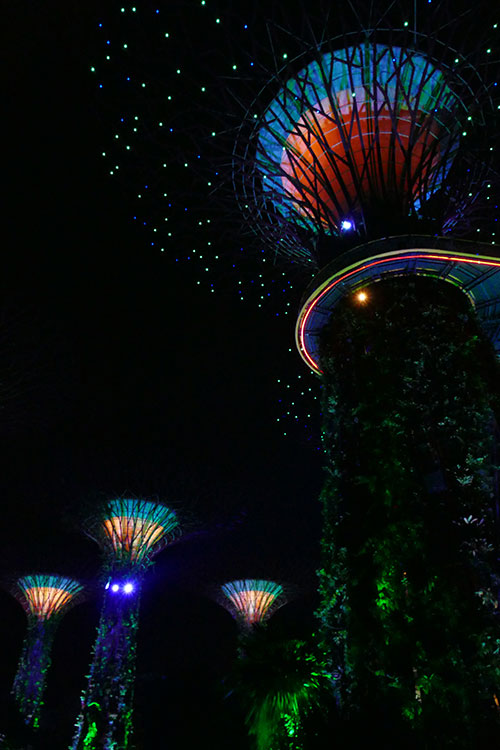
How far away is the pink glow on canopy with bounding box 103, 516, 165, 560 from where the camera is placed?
22250 millimetres

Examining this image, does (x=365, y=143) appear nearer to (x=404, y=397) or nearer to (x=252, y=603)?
(x=404, y=397)

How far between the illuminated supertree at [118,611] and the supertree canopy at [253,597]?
1100 cm

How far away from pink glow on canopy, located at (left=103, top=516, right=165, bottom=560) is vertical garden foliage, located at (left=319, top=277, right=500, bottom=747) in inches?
601

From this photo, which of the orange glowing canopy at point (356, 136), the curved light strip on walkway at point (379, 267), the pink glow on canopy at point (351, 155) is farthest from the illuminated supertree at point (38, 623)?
the pink glow on canopy at point (351, 155)

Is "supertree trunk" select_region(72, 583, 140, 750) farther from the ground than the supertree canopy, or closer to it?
closer to it

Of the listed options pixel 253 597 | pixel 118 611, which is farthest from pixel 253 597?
pixel 118 611

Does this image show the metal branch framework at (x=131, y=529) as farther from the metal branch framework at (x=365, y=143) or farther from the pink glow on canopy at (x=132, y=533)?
the metal branch framework at (x=365, y=143)

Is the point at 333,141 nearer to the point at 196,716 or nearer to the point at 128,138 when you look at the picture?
the point at 128,138

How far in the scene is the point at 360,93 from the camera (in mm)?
12805

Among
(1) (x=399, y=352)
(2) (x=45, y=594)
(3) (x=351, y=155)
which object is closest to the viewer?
(1) (x=399, y=352)

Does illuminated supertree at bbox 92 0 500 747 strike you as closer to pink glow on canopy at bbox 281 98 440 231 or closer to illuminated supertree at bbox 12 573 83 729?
pink glow on canopy at bbox 281 98 440 231

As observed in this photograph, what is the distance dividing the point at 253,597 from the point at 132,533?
45.1ft

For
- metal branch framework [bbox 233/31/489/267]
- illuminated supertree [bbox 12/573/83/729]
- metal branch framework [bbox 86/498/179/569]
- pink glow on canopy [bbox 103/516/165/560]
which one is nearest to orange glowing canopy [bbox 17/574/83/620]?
illuminated supertree [bbox 12/573/83/729]

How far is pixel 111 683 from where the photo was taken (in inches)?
701
